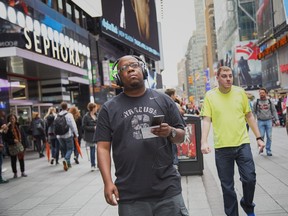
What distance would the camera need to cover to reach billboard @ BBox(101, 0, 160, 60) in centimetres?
3534

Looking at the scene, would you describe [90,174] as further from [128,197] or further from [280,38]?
[280,38]

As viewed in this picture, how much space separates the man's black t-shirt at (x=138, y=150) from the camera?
9.86 ft

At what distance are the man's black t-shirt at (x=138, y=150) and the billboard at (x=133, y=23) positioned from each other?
99.4ft

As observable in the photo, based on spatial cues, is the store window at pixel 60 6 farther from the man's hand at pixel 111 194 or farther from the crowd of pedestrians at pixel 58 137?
the man's hand at pixel 111 194

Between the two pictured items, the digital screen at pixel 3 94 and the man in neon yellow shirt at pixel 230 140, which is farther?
the digital screen at pixel 3 94

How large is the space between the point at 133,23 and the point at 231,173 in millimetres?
40923

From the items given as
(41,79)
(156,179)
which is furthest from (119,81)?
(41,79)

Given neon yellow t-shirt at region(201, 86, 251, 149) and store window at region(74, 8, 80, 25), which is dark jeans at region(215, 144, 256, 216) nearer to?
neon yellow t-shirt at region(201, 86, 251, 149)

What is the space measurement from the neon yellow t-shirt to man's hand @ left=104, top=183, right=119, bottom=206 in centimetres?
224

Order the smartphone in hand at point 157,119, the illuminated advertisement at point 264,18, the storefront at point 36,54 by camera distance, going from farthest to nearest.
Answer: the illuminated advertisement at point 264,18 < the storefront at point 36,54 < the smartphone in hand at point 157,119

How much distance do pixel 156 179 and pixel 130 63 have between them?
33.8 inches

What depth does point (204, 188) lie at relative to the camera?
7543 mm

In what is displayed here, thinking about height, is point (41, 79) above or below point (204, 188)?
above

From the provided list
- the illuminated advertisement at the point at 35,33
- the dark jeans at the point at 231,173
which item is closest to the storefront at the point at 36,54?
the illuminated advertisement at the point at 35,33
